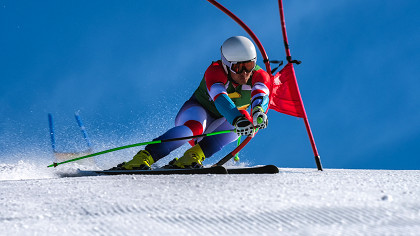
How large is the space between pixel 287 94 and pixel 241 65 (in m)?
0.98

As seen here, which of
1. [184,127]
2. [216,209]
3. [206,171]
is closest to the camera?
[216,209]

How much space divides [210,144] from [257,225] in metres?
2.69

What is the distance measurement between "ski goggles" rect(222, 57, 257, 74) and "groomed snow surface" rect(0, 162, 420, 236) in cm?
166

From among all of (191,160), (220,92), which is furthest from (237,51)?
(191,160)

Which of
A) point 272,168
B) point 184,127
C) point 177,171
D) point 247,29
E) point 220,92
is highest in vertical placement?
point 247,29

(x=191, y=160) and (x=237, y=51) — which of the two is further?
(x=237, y=51)

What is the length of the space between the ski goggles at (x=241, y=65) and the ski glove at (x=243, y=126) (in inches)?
23.4

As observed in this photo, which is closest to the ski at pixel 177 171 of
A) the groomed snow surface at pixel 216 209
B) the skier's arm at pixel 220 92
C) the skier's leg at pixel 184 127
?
the skier's leg at pixel 184 127

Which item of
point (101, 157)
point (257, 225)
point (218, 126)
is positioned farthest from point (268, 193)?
point (101, 157)

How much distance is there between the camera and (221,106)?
13.4ft

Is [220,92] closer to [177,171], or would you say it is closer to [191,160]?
[191,160]

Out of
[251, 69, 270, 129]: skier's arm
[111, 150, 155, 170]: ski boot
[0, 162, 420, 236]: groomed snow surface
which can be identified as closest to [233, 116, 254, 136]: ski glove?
[251, 69, 270, 129]: skier's arm

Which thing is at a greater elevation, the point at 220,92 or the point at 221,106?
the point at 220,92

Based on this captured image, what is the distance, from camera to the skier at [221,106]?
Answer: 4.11m
